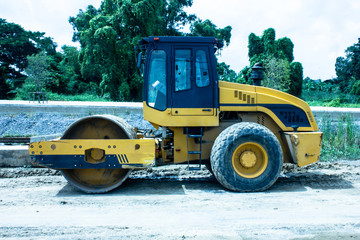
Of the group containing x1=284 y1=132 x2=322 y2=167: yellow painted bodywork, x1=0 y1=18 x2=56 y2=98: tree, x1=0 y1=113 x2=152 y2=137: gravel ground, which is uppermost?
x1=0 y1=18 x2=56 y2=98: tree

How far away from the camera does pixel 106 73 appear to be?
87.9ft

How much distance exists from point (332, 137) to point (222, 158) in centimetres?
546

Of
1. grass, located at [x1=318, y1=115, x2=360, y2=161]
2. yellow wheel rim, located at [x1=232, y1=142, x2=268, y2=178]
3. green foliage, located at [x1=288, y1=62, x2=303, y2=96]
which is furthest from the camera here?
green foliage, located at [x1=288, y1=62, x2=303, y2=96]

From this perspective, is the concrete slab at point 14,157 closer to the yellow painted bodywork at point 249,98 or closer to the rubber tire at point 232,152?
the rubber tire at point 232,152

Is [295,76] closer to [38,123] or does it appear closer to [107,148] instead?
[38,123]

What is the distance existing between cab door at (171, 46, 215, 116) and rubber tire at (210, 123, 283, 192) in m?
0.72

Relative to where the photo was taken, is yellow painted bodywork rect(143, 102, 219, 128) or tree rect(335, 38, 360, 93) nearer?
yellow painted bodywork rect(143, 102, 219, 128)

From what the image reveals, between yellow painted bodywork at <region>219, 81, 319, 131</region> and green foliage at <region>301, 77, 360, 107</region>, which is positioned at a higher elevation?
green foliage at <region>301, 77, 360, 107</region>

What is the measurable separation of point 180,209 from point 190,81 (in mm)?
2280

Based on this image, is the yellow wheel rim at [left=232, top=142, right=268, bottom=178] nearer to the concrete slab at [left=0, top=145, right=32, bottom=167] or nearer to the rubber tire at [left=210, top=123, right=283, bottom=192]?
the rubber tire at [left=210, top=123, right=283, bottom=192]

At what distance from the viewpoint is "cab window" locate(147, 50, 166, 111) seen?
6.11 meters

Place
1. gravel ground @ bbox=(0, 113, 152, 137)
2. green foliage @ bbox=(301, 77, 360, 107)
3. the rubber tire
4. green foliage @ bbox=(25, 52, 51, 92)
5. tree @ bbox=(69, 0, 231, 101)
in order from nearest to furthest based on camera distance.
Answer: the rubber tire
gravel ground @ bbox=(0, 113, 152, 137)
tree @ bbox=(69, 0, 231, 101)
green foliage @ bbox=(25, 52, 51, 92)
green foliage @ bbox=(301, 77, 360, 107)

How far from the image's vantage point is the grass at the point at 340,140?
920cm

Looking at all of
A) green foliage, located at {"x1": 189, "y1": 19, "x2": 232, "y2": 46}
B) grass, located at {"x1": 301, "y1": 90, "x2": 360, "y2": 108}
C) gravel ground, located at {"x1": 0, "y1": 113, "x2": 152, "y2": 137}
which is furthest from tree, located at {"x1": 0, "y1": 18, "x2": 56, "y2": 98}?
grass, located at {"x1": 301, "y1": 90, "x2": 360, "y2": 108}
